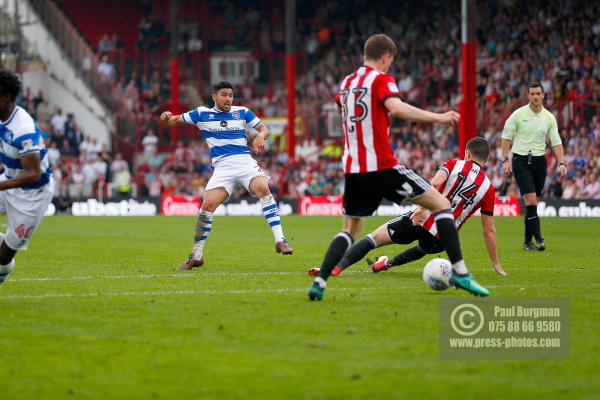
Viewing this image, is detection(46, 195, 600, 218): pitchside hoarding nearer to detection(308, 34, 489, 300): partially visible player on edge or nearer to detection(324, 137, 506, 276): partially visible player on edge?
detection(324, 137, 506, 276): partially visible player on edge

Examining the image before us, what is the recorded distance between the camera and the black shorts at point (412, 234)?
1166cm

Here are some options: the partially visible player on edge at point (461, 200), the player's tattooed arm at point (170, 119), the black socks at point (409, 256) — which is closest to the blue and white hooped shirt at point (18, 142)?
the partially visible player on edge at point (461, 200)

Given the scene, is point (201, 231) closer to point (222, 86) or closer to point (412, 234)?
point (222, 86)

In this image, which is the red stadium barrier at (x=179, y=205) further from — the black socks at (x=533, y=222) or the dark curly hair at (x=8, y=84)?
the dark curly hair at (x=8, y=84)

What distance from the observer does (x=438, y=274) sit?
9.81 metres

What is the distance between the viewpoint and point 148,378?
6418mm

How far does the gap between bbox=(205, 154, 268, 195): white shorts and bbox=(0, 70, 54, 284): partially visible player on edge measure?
432 cm

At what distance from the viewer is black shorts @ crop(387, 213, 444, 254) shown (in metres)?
11.7

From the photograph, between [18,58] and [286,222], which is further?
[18,58]

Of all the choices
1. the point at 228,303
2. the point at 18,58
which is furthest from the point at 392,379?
the point at 18,58

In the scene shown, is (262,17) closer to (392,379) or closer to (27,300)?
(27,300)

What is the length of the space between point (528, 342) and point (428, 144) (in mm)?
24723

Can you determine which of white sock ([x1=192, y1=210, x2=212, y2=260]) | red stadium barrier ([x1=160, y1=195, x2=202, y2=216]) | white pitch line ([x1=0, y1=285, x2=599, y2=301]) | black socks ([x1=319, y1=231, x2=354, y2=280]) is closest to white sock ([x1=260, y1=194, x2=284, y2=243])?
white sock ([x1=192, y1=210, x2=212, y2=260])

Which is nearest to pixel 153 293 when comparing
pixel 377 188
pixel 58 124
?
pixel 377 188
